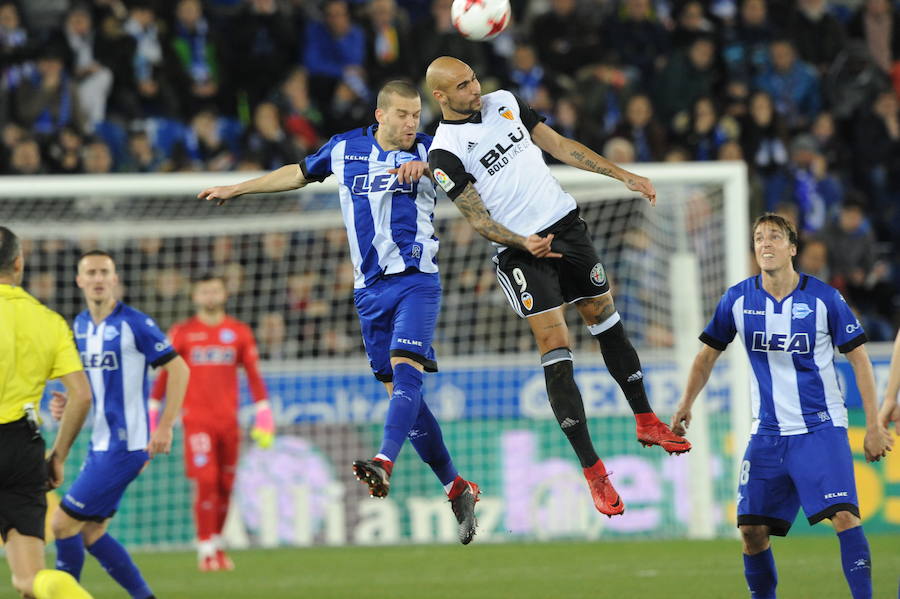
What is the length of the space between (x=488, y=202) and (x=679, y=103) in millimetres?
10021

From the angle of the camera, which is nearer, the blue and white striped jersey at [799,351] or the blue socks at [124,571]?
the blue and white striped jersey at [799,351]

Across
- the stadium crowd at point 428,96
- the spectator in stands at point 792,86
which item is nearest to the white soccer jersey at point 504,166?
the stadium crowd at point 428,96

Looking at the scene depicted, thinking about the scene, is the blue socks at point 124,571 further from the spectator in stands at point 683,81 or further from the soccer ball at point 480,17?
the spectator in stands at point 683,81

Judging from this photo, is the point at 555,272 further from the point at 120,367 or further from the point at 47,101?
the point at 47,101

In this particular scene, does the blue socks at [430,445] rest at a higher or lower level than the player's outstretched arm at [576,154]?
lower

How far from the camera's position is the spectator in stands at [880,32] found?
61.6 ft

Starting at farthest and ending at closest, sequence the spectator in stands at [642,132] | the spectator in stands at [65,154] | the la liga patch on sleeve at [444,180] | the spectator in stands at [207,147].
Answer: the spectator in stands at [642,132]
the spectator in stands at [207,147]
the spectator in stands at [65,154]
the la liga patch on sleeve at [444,180]

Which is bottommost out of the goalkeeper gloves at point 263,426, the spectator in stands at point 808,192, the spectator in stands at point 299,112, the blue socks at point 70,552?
the blue socks at point 70,552

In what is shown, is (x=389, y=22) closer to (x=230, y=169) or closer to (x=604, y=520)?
(x=230, y=169)

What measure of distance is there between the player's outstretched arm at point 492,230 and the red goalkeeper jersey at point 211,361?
5.26m

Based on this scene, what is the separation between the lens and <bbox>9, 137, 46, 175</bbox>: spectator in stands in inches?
574

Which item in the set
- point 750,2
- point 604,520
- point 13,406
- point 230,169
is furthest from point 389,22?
point 13,406

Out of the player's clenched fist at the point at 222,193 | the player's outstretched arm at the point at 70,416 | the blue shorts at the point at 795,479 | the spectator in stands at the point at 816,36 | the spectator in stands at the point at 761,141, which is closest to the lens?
the player's outstretched arm at the point at 70,416

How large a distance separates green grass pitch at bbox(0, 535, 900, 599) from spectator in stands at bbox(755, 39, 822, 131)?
6211 millimetres
